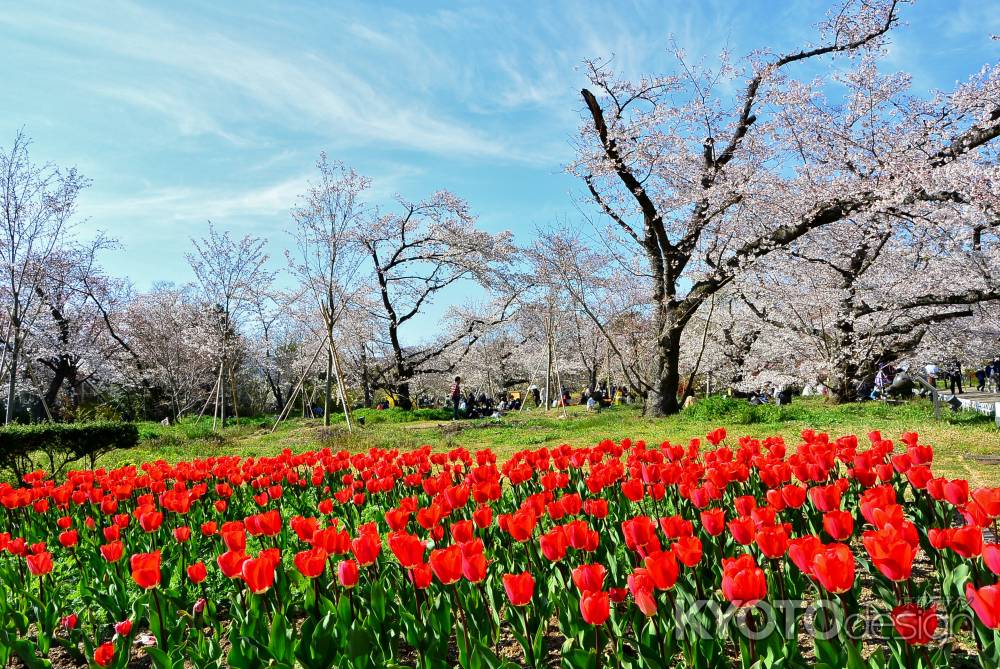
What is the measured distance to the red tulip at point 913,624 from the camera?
1.71 meters

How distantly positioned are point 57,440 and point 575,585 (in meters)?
9.04

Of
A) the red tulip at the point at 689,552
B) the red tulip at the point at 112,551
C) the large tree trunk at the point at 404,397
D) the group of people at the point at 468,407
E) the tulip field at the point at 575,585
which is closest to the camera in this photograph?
the tulip field at the point at 575,585

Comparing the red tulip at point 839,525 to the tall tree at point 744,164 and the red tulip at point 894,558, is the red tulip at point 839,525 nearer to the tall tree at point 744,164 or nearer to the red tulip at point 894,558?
the red tulip at point 894,558

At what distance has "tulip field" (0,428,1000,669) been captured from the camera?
80.6 inches

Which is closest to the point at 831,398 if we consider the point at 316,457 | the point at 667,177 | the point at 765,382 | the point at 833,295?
the point at 833,295

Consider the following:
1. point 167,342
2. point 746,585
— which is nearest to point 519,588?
point 746,585

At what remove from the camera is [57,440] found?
905cm

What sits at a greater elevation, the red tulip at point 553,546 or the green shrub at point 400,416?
the red tulip at point 553,546

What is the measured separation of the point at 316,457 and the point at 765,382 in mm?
20434

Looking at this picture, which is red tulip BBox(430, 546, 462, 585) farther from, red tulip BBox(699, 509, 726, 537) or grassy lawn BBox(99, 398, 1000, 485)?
grassy lawn BBox(99, 398, 1000, 485)

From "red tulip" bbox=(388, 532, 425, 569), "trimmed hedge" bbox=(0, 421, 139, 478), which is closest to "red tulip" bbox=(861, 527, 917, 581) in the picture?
"red tulip" bbox=(388, 532, 425, 569)

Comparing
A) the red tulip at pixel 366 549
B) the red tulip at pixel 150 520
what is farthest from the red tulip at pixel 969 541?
the red tulip at pixel 150 520

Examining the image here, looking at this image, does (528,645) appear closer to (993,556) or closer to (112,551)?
(993,556)

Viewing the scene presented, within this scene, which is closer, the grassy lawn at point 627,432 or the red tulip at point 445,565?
the red tulip at point 445,565
